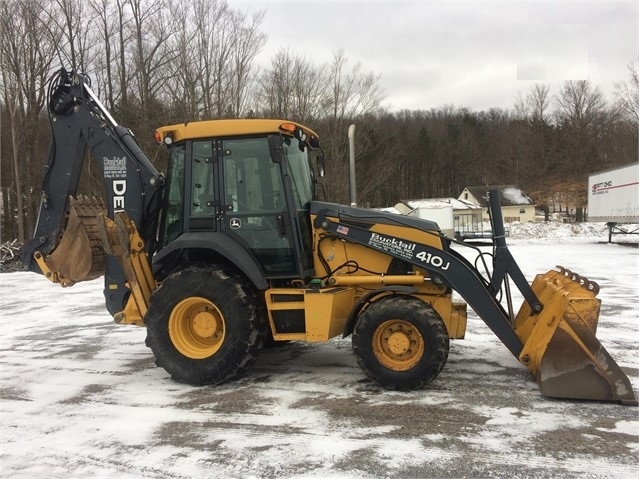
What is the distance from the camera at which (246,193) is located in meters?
4.99

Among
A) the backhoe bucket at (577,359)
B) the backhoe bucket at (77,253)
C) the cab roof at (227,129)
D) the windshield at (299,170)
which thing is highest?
the cab roof at (227,129)

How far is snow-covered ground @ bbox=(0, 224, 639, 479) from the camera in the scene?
11.3 feet

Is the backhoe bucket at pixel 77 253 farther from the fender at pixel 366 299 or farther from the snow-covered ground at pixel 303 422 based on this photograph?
the fender at pixel 366 299

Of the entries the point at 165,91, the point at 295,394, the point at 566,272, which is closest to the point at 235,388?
the point at 295,394

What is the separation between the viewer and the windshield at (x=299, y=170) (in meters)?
5.01

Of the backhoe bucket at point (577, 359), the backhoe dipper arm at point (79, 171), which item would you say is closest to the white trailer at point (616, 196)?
the backhoe bucket at point (577, 359)

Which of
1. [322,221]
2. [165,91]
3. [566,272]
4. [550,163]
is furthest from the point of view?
[550,163]

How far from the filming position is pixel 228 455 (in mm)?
3621

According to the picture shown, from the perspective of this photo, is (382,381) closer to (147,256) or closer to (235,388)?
(235,388)

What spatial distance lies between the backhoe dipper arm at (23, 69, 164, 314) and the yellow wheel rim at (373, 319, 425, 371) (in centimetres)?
266

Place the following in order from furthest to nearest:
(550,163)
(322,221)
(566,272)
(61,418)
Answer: (550,163)
(566,272)
(322,221)
(61,418)

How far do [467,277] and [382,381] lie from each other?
4.15 ft

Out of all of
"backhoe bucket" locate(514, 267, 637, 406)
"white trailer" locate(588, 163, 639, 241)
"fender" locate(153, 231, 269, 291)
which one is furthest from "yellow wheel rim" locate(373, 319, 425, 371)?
"white trailer" locate(588, 163, 639, 241)

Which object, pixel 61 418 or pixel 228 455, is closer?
pixel 228 455
